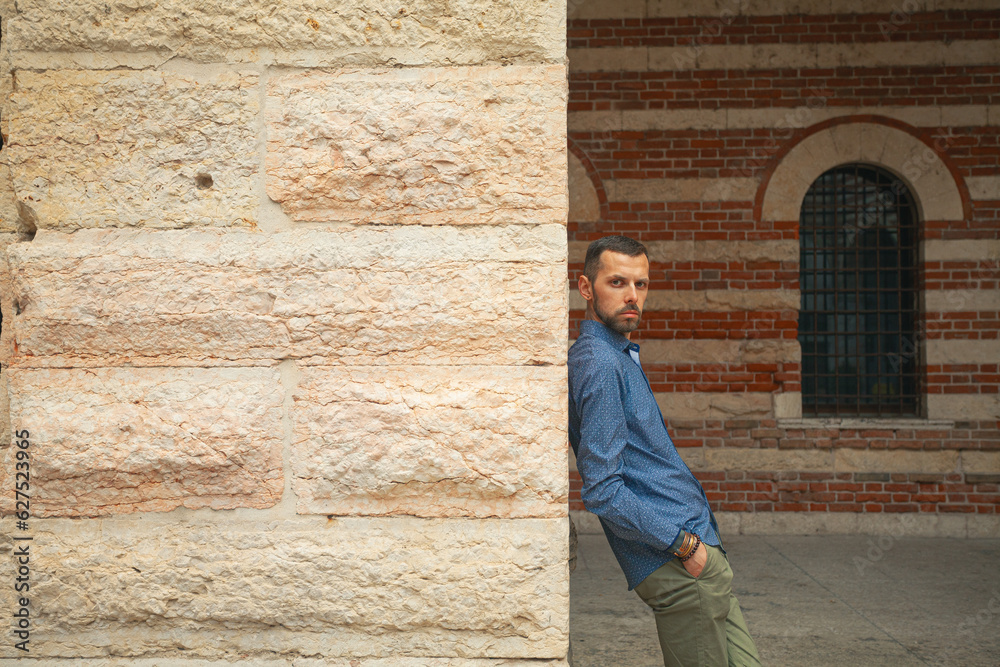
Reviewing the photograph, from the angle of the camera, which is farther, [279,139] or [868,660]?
[868,660]

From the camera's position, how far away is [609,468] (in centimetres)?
170

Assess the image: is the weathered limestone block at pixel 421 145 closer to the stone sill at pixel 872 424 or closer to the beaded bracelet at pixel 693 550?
the beaded bracelet at pixel 693 550

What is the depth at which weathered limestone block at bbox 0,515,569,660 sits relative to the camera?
4.78ft

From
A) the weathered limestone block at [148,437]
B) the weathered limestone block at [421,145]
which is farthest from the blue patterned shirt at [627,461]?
the weathered limestone block at [148,437]

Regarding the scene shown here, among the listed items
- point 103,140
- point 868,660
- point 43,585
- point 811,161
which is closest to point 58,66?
point 103,140

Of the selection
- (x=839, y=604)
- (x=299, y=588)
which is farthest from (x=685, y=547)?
(x=839, y=604)

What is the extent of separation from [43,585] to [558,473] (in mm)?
1132

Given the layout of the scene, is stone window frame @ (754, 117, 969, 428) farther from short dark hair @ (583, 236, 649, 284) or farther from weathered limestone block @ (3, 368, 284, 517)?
weathered limestone block @ (3, 368, 284, 517)

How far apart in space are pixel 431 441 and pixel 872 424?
6.04 m

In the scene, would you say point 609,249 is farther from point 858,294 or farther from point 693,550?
point 858,294

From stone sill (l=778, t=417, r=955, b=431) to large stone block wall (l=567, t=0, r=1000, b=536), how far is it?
0.7 inches

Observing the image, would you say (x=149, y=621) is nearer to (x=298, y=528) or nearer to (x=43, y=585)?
(x=43, y=585)

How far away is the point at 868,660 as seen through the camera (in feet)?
11.4

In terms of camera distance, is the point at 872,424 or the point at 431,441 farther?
the point at 872,424
